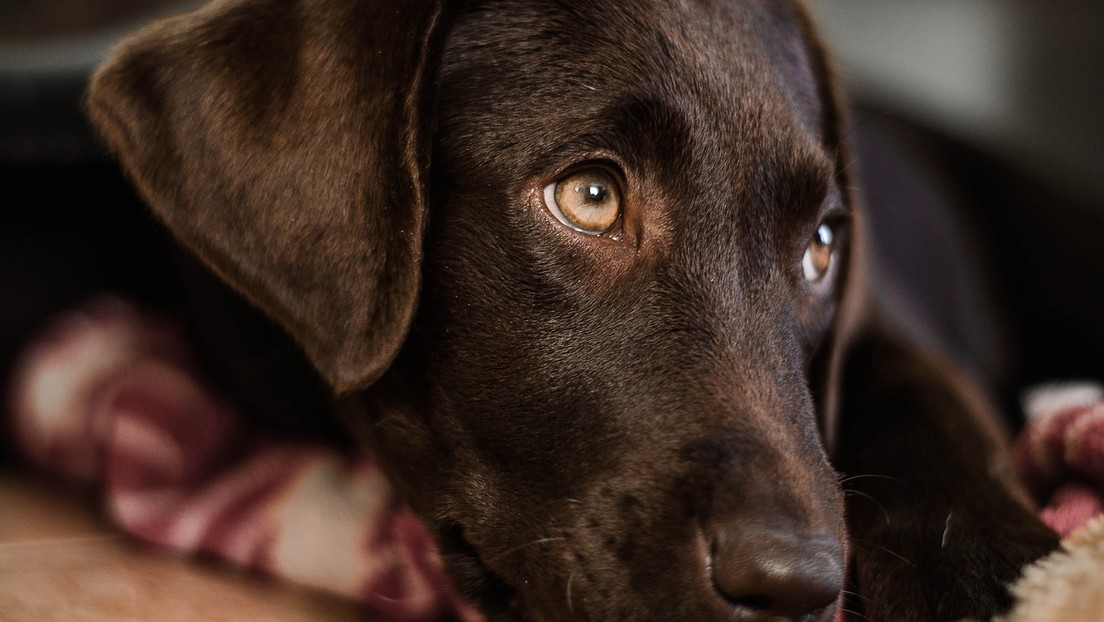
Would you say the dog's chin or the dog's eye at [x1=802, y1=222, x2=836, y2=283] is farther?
the dog's eye at [x1=802, y1=222, x2=836, y2=283]

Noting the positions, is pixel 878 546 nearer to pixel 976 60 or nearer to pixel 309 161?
pixel 309 161

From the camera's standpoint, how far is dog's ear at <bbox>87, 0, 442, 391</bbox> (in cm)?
114

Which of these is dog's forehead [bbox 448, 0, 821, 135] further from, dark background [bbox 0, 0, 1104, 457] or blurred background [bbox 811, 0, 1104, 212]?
blurred background [bbox 811, 0, 1104, 212]

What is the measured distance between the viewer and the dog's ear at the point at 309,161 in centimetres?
114

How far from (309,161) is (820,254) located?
0.74 metres

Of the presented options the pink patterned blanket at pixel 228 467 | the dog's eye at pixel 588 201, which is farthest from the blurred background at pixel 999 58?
the dog's eye at pixel 588 201

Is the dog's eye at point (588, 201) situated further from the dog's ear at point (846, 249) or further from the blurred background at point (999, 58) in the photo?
the blurred background at point (999, 58)

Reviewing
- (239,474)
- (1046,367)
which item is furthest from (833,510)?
(1046,367)

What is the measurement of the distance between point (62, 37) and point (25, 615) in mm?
1313

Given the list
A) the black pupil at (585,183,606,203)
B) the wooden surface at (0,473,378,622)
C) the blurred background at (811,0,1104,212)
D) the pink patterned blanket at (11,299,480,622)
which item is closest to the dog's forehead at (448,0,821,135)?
the black pupil at (585,183,606,203)

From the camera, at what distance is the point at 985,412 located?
5.68ft

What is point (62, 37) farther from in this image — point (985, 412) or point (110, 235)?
point (985, 412)

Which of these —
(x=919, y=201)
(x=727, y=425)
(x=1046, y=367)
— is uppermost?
(x=727, y=425)

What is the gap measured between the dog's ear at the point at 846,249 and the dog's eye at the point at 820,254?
107mm
